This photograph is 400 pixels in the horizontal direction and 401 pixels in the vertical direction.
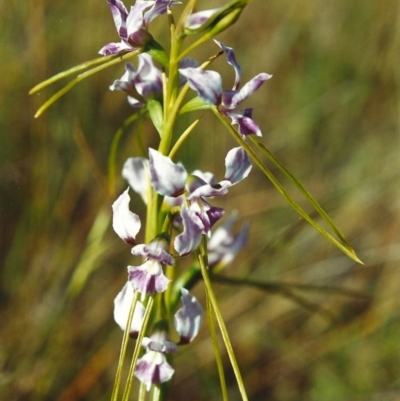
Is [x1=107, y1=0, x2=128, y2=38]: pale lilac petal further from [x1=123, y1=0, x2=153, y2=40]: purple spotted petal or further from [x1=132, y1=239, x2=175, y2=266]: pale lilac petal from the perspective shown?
[x1=132, y1=239, x2=175, y2=266]: pale lilac petal

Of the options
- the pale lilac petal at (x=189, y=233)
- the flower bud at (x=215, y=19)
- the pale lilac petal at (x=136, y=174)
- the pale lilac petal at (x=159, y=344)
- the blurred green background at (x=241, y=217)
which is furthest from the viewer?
the blurred green background at (x=241, y=217)

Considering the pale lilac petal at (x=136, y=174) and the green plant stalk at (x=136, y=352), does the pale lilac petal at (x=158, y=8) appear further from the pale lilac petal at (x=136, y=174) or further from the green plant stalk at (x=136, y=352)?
the green plant stalk at (x=136, y=352)

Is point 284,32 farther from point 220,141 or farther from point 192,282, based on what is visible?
point 192,282

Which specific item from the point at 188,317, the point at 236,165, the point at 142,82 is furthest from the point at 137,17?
the point at 188,317

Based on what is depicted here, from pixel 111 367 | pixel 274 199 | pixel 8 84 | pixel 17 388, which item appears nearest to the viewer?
pixel 17 388

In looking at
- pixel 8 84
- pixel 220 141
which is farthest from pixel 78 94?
pixel 220 141

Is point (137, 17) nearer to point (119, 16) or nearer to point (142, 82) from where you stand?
point (119, 16)

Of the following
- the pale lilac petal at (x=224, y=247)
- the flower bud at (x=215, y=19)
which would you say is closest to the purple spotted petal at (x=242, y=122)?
the flower bud at (x=215, y=19)
